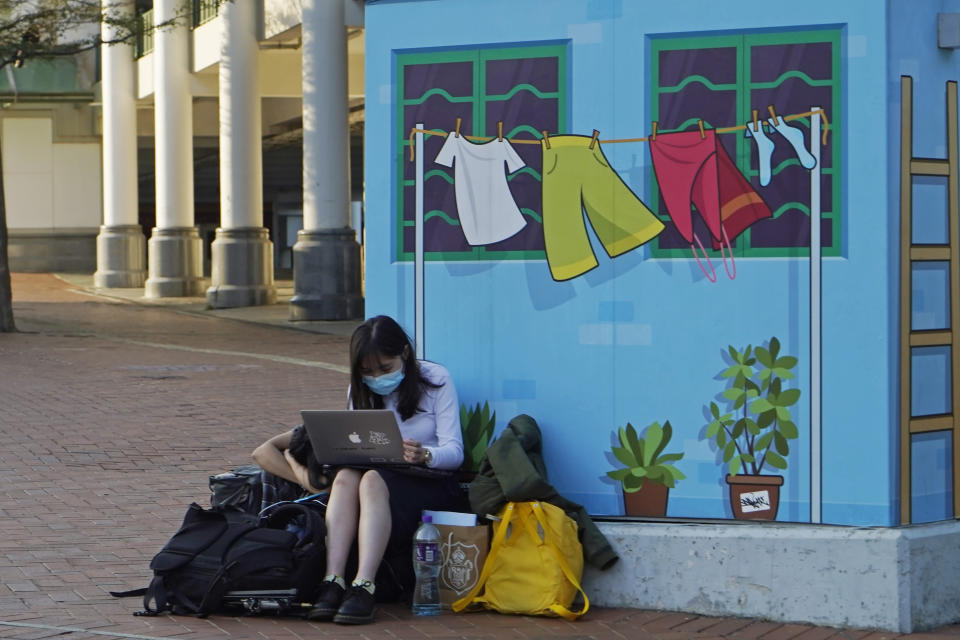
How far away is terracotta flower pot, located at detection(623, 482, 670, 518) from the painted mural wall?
0.07 ft

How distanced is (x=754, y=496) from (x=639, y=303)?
830 millimetres

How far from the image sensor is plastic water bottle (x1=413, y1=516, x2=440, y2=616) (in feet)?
18.7

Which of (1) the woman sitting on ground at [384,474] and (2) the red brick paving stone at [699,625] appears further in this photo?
(1) the woman sitting on ground at [384,474]

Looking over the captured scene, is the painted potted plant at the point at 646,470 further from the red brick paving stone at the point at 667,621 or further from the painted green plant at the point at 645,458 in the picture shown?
the red brick paving stone at the point at 667,621

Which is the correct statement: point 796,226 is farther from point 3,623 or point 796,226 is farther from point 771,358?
point 3,623

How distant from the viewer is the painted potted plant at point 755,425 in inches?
222

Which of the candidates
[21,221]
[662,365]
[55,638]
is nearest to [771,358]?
[662,365]

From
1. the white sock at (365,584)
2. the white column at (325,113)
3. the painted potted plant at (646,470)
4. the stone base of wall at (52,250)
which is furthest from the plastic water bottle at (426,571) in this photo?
the stone base of wall at (52,250)

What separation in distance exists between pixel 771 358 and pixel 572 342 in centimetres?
77

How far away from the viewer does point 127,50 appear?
33781 mm

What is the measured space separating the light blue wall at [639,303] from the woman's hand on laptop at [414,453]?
407 millimetres

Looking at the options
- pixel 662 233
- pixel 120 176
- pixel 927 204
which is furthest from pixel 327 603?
pixel 120 176

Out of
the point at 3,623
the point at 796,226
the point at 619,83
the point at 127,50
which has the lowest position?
the point at 3,623

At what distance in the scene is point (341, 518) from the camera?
5.66 m
